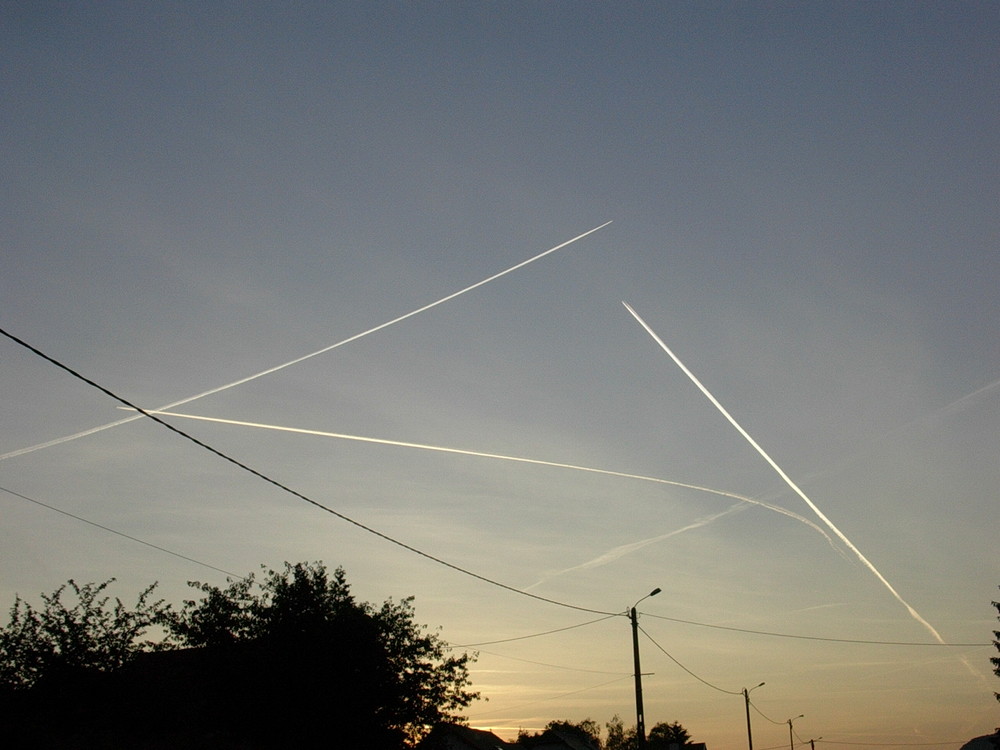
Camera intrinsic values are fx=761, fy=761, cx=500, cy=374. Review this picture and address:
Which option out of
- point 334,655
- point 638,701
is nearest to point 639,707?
point 638,701

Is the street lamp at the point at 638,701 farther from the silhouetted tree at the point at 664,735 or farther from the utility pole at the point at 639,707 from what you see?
the silhouetted tree at the point at 664,735

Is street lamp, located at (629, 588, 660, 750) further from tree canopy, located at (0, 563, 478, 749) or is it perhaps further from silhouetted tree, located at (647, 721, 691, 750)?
silhouetted tree, located at (647, 721, 691, 750)

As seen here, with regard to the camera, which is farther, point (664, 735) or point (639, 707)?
point (664, 735)

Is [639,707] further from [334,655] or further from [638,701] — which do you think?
[334,655]

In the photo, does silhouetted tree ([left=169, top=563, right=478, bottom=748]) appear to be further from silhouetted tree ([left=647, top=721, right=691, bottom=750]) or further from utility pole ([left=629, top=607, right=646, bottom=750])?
silhouetted tree ([left=647, top=721, right=691, bottom=750])

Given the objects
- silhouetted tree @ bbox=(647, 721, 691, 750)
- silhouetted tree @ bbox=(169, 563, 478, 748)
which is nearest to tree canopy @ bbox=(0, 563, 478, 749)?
silhouetted tree @ bbox=(169, 563, 478, 748)

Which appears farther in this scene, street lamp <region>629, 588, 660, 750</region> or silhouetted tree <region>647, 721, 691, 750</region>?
silhouetted tree <region>647, 721, 691, 750</region>

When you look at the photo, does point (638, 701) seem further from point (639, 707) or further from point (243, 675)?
point (243, 675)

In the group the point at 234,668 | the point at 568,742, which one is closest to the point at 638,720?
the point at 234,668

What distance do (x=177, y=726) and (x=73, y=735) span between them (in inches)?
157

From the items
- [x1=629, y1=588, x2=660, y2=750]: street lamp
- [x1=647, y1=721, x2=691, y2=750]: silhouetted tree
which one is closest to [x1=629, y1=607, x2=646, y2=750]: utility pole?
[x1=629, y1=588, x2=660, y2=750]: street lamp

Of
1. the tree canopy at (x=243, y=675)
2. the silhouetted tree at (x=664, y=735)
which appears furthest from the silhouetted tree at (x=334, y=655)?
the silhouetted tree at (x=664, y=735)

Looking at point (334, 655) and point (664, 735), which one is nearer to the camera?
point (334, 655)

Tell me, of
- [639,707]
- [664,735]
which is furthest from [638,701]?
[664,735]
